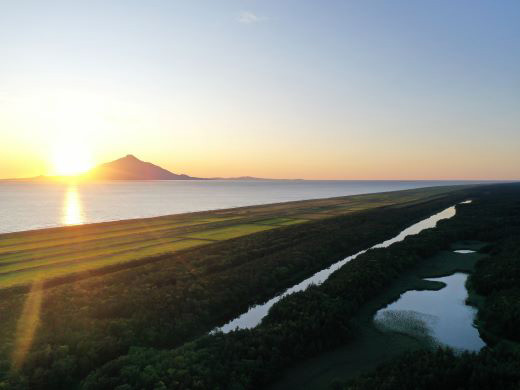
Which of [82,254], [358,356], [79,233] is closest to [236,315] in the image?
[358,356]

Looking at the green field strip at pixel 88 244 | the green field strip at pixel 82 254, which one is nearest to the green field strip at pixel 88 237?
the green field strip at pixel 88 244

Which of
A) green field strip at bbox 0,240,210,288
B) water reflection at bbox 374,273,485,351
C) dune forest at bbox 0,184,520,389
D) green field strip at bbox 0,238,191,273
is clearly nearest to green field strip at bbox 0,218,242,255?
dune forest at bbox 0,184,520,389

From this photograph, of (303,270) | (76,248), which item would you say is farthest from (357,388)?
(76,248)

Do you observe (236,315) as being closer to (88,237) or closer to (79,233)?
(88,237)

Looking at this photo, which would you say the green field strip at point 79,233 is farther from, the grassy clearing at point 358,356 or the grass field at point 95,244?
the grassy clearing at point 358,356

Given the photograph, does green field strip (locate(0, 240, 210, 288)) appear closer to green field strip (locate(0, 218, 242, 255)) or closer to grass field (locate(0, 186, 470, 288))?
grass field (locate(0, 186, 470, 288))

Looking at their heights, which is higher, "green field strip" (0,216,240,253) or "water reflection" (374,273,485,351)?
"green field strip" (0,216,240,253)

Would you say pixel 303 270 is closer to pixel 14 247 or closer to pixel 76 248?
pixel 76 248
